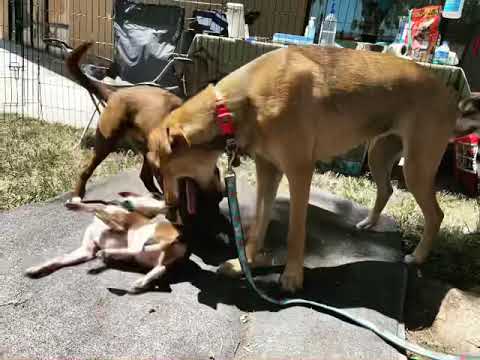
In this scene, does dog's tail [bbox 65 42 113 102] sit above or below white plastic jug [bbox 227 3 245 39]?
below

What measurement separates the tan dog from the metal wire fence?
251 cm

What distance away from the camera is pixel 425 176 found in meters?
3.12

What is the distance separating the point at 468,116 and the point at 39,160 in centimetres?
401

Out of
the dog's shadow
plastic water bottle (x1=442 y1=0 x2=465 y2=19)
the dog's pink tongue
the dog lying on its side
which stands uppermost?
plastic water bottle (x1=442 y1=0 x2=465 y2=19)

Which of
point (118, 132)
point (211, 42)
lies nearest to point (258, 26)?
point (211, 42)

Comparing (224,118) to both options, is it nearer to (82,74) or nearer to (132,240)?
(132,240)

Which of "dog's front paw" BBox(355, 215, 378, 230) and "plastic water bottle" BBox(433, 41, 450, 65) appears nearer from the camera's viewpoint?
"dog's front paw" BBox(355, 215, 378, 230)

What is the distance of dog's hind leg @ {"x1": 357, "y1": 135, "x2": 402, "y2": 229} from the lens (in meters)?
3.75

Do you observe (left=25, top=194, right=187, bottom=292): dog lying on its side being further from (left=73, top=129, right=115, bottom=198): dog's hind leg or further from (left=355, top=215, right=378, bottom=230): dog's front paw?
(left=355, top=215, right=378, bottom=230): dog's front paw

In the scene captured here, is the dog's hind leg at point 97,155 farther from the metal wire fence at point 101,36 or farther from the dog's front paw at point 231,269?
the metal wire fence at point 101,36

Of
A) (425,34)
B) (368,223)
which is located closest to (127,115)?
(368,223)

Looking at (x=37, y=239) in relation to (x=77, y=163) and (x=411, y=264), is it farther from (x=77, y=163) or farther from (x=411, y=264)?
(x=411, y=264)

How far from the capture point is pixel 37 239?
3.04 metres

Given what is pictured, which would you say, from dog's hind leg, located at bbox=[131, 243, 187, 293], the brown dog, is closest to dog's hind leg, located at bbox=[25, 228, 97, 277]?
dog's hind leg, located at bbox=[131, 243, 187, 293]
